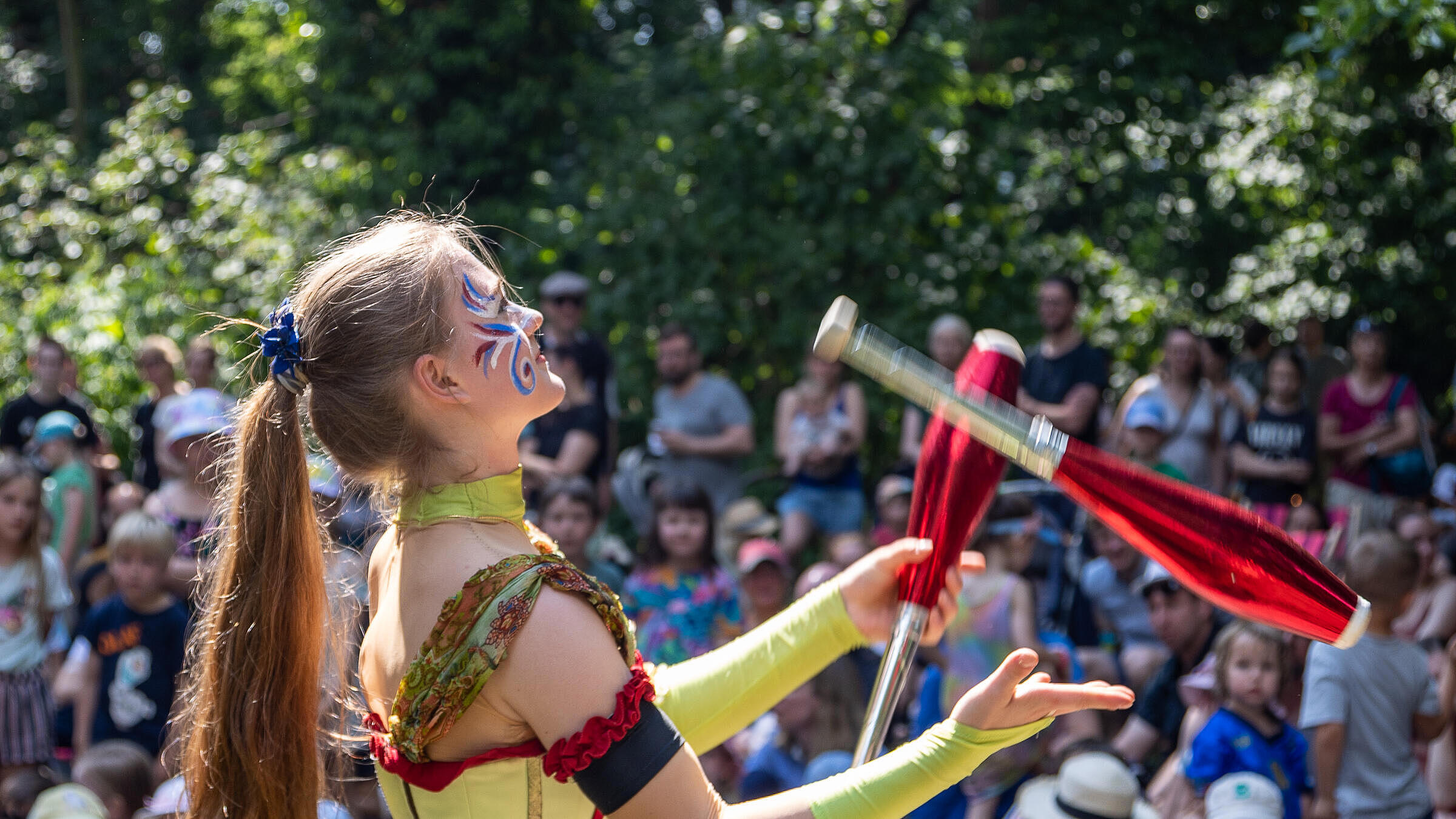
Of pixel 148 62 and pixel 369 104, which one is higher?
pixel 369 104

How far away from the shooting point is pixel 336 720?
2182 mm

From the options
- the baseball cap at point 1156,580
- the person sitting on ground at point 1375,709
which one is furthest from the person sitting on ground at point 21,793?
the person sitting on ground at point 1375,709

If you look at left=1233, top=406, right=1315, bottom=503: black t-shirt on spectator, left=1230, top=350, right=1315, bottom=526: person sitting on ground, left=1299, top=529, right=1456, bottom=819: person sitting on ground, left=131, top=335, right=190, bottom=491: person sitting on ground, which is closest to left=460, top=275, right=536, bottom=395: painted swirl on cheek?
left=1299, top=529, right=1456, bottom=819: person sitting on ground

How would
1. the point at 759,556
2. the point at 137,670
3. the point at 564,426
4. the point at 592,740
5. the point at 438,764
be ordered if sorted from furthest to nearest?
the point at 564,426 → the point at 759,556 → the point at 137,670 → the point at 438,764 → the point at 592,740

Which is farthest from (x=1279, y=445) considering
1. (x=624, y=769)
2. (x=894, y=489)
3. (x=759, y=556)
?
(x=624, y=769)

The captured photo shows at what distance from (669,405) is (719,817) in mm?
4728

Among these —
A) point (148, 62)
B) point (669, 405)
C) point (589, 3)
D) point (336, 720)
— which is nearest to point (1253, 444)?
point (669, 405)

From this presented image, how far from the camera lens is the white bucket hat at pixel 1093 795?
11.2ft

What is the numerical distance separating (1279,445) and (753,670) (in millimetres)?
4471

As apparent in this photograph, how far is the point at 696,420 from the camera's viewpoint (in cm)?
625

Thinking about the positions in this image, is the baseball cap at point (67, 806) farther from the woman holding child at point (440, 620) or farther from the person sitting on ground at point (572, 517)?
the woman holding child at point (440, 620)

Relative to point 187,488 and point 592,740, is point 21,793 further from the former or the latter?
point 592,740

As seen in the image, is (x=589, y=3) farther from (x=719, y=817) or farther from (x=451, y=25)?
(x=719, y=817)

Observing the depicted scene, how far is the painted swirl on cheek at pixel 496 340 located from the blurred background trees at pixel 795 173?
146 inches
